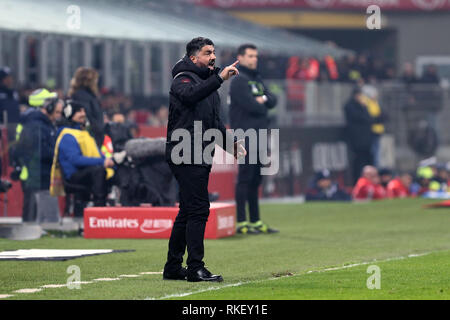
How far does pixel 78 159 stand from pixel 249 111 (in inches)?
90.8

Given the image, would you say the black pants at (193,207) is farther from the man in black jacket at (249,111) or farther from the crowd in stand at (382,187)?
the crowd in stand at (382,187)

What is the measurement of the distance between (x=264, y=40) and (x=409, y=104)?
4.84 meters

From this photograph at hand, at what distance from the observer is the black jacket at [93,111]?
1711 centimetres

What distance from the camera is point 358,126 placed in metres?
30.9

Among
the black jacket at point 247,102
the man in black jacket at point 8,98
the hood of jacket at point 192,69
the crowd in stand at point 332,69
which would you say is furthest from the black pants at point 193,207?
the crowd in stand at point 332,69

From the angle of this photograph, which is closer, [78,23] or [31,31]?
[31,31]

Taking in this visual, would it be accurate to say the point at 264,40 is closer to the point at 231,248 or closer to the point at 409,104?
the point at 409,104

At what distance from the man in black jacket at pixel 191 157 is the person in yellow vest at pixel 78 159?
5435 millimetres

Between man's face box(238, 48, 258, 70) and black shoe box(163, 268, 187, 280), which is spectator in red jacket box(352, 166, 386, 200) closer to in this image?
man's face box(238, 48, 258, 70)

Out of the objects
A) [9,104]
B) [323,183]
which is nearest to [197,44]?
[9,104]
